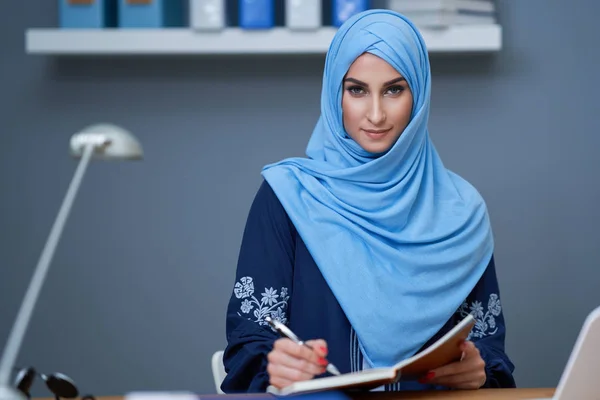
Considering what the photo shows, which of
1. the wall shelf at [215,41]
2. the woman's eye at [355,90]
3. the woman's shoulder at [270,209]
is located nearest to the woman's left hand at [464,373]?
the woman's shoulder at [270,209]

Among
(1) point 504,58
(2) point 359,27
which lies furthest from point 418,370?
(1) point 504,58

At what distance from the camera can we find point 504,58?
267 centimetres

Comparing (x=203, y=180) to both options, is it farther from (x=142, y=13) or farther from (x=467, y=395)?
(x=467, y=395)

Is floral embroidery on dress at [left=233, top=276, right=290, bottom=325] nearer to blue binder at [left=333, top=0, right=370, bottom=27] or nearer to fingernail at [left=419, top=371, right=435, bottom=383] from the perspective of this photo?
fingernail at [left=419, top=371, right=435, bottom=383]

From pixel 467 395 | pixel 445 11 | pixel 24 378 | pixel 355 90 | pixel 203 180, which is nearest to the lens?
pixel 24 378

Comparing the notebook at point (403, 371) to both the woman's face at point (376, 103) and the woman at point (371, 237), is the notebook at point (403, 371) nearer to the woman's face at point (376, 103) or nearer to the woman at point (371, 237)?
the woman at point (371, 237)

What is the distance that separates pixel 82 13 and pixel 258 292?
139 centimetres

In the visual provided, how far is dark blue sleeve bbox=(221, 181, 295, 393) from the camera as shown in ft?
4.66

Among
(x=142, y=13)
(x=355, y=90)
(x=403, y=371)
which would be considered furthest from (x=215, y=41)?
(x=403, y=371)

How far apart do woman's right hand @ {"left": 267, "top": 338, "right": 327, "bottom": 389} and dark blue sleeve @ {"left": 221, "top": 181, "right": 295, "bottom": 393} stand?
116 millimetres

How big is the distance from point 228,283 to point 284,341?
1.49m

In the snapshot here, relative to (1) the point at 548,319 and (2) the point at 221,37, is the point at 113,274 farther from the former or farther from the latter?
(1) the point at 548,319

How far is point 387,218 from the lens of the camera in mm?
1606

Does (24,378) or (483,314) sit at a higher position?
(24,378)
